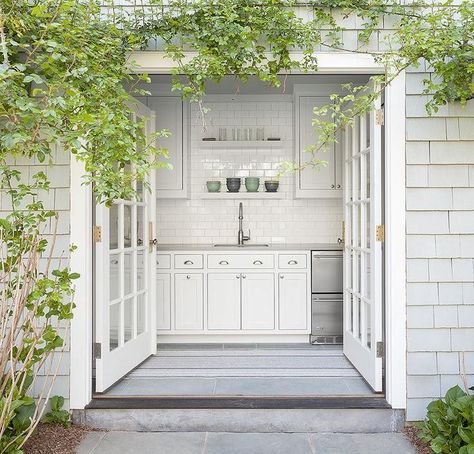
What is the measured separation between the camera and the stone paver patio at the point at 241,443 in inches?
108

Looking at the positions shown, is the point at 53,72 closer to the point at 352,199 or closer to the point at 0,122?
the point at 0,122

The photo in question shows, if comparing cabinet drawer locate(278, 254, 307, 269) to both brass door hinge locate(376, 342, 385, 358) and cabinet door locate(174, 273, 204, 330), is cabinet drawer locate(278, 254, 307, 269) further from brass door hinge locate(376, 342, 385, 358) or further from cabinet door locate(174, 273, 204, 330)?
brass door hinge locate(376, 342, 385, 358)

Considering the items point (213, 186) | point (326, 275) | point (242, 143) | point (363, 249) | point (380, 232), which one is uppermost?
point (242, 143)

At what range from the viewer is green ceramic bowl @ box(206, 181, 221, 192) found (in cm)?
518

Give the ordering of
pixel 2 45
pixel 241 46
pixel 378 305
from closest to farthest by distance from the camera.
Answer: pixel 2 45 < pixel 241 46 < pixel 378 305

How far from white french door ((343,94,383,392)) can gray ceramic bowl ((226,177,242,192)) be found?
1439 millimetres

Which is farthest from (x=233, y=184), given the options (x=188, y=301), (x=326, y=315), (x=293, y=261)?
(x=326, y=315)

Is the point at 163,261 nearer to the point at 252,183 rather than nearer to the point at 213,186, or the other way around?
the point at 213,186

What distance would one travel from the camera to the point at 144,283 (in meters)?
3.92

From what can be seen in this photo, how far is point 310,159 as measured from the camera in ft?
16.3

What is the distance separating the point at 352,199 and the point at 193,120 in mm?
2170

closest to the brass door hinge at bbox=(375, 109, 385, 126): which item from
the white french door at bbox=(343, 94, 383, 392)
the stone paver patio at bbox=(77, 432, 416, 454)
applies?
the white french door at bbox=(343, 94, 383, 392)

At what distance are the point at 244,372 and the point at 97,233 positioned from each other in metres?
1.50

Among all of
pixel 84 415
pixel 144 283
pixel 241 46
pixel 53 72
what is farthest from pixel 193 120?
pixel 84 415
